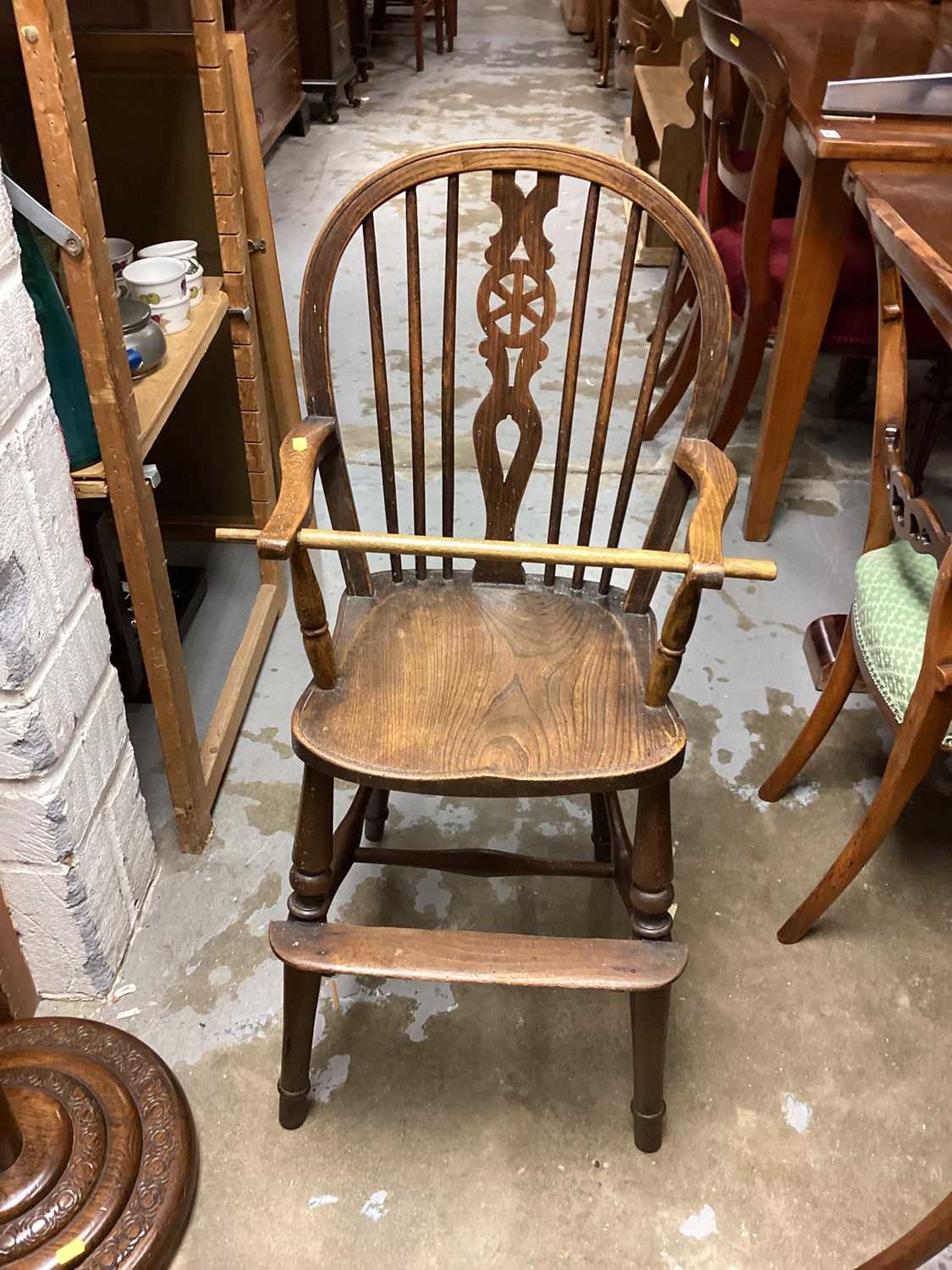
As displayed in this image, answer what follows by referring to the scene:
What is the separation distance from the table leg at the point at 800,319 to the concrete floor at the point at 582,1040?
1.39 feet

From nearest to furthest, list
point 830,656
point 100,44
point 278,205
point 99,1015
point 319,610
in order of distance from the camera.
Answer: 1. point 319,610
2. point 99,1015
3. point 100,44
4. point 830,656
5. point 278,205

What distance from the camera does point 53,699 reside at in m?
1.09

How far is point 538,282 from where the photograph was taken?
1.17 m

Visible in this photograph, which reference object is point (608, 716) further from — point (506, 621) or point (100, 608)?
point (100, 608)

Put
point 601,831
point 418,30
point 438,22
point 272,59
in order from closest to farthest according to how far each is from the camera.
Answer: point 601,831, point 272,59, point 418,30, point 438,22

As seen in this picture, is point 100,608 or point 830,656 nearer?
point 100,608

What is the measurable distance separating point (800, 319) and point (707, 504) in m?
1.12

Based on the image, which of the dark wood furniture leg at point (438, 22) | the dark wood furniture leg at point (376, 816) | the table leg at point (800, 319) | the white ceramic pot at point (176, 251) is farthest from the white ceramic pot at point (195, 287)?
the dark wood furniture leg at point (438, 22)

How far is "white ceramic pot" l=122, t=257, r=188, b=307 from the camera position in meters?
1.41

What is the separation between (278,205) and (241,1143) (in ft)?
11.1

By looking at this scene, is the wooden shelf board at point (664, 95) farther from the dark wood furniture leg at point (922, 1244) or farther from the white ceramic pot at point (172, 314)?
the dark wood furniture leg at point (922, 1244)

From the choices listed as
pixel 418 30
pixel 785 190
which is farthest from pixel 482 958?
pixel 418 30

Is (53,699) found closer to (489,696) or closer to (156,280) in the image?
(489,696)

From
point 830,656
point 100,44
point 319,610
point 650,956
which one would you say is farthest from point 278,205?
point 650,956
